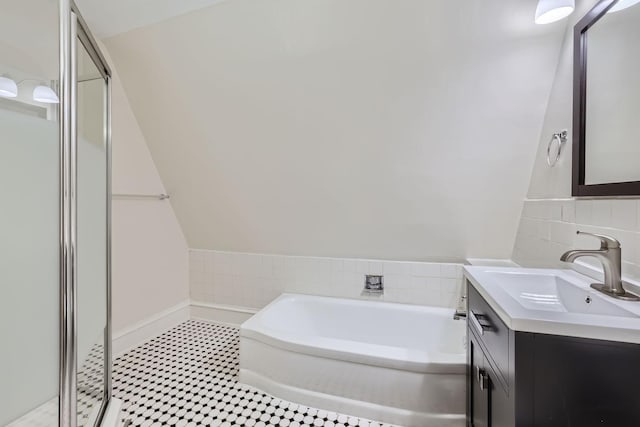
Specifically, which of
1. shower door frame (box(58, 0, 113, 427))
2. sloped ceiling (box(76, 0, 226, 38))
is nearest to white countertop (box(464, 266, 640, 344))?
shower door frame (box(58, 0, 113, 427))

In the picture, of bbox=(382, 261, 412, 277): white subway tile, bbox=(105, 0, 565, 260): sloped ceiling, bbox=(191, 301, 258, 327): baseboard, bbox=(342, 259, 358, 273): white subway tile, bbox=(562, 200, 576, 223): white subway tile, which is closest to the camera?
bbox=(562, 200, 576, 223): white subway tile

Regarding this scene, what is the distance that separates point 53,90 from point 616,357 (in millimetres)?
1810

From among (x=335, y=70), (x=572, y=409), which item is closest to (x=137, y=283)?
(x=335, y=70)

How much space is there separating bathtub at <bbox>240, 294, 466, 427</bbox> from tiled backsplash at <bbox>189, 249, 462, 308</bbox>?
18cm

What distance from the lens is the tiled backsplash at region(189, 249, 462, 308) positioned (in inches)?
89.8

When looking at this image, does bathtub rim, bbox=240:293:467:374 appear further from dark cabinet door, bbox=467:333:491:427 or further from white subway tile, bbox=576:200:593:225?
white subway tile, bbox=576:200:593:225

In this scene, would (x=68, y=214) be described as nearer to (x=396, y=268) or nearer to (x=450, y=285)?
(x=396, y=268)

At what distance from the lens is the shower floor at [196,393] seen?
1.58 metres

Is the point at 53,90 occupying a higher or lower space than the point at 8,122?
higher

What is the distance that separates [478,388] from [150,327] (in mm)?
2533

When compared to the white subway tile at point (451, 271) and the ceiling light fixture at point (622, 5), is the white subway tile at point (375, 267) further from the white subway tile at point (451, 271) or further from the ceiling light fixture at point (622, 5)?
the ceiling light fixture at point (622, 5)

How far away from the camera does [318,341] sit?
5.62 ft

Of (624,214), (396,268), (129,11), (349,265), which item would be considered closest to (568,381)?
(624,214)

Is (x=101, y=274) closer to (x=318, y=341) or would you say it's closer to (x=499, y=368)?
(x=318, y=341)
